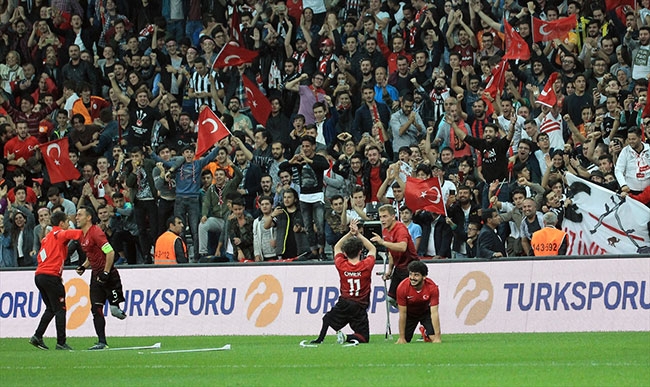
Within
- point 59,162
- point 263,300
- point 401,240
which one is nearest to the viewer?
point 401,240

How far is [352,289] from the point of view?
18844mm

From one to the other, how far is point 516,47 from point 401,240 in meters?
8.59

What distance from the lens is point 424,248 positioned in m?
23.7

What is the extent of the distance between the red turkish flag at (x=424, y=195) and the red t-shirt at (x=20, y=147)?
10176 millimetres

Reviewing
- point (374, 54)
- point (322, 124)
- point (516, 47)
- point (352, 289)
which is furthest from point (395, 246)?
point (374, 54)

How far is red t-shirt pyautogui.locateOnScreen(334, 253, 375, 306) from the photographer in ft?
61.6

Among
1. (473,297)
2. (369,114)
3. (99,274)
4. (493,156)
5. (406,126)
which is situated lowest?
(473,297)

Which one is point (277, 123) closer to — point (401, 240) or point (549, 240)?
point (549, 240)

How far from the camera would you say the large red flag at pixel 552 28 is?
26.9 metres

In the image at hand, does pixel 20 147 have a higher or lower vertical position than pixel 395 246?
higher

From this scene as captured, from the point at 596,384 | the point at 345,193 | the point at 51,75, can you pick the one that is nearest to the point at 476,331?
the point at 345,193

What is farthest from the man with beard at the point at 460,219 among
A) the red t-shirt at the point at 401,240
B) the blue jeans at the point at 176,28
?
the blue jeans at the point at 176,28

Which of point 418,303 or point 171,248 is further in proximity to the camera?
point 171,248

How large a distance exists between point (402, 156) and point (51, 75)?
12025mm
